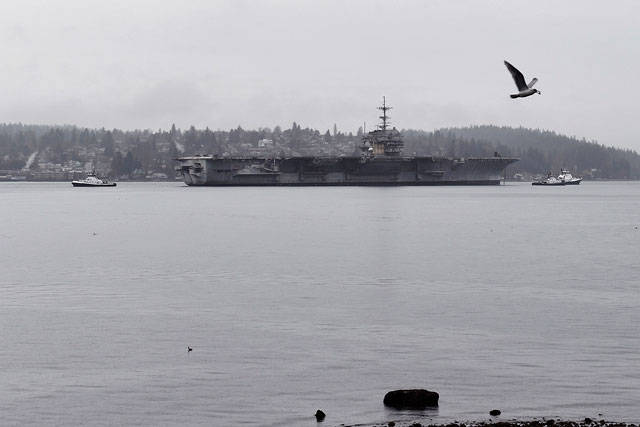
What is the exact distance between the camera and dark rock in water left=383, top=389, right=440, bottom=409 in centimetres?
1884

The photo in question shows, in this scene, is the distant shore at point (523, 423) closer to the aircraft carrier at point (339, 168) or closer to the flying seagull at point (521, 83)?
the flying seagull at point (521, 83)

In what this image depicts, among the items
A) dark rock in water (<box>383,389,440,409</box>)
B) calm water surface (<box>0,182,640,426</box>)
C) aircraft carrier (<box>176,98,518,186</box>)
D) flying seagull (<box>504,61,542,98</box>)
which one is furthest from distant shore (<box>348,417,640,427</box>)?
aircraft carrier (<box>176,98,518,186</box>)

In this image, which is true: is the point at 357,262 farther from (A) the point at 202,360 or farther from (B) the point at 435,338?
(A) the point at 202,360

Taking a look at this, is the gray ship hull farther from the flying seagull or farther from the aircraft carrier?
the flying seagull

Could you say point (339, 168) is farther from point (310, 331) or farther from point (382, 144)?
point (310, 331)

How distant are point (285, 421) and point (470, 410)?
11.6ft

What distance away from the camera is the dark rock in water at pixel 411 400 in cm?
1884

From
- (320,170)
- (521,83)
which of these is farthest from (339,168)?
(521,83)

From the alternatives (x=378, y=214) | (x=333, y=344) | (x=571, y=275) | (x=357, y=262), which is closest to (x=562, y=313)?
(x=333, y=344)

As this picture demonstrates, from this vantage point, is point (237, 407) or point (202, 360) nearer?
point (237, 407)

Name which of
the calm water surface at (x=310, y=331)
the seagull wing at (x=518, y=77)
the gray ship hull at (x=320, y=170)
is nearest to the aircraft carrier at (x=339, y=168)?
the gray ship hull at (x=320, y=170)

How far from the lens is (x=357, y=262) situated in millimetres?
47219

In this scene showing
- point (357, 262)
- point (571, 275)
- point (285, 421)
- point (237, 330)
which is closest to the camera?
point (285, 421)

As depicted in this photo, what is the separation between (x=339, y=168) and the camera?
176250 millimetres
